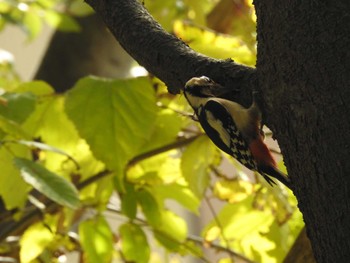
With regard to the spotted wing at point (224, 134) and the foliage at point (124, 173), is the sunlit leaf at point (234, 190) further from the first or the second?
the spotted wing at point (224, 134)

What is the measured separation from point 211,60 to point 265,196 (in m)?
0.44

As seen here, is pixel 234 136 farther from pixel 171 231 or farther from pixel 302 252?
pixel 171 231

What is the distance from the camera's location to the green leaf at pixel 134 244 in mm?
778

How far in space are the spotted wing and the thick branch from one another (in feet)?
0.38

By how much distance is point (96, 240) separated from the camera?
773 millimetres

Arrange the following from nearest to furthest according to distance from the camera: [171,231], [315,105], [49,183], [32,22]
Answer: [315,105] < [49,183] < [171,231] < [32,22]

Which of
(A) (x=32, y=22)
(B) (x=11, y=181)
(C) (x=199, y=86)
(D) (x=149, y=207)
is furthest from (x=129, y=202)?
(A) (x=32, y=22)

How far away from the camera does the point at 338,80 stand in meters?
0.35

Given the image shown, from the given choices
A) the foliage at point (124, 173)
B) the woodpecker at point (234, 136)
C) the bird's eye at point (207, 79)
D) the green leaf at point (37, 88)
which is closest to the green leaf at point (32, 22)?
the foliage at point (124, 173)

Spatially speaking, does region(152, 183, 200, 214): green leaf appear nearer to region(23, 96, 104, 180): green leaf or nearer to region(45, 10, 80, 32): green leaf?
region(23, 96, 104, 180): green leaf

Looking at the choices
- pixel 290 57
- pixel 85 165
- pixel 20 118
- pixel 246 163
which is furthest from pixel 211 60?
pixel 85 165

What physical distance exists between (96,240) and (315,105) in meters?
0.47

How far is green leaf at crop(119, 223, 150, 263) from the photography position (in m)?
0.78

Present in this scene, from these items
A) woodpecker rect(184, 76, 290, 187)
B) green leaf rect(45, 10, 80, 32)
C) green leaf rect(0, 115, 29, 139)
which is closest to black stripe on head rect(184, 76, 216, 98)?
woodpecker rect(184, 76, 290, 187)
